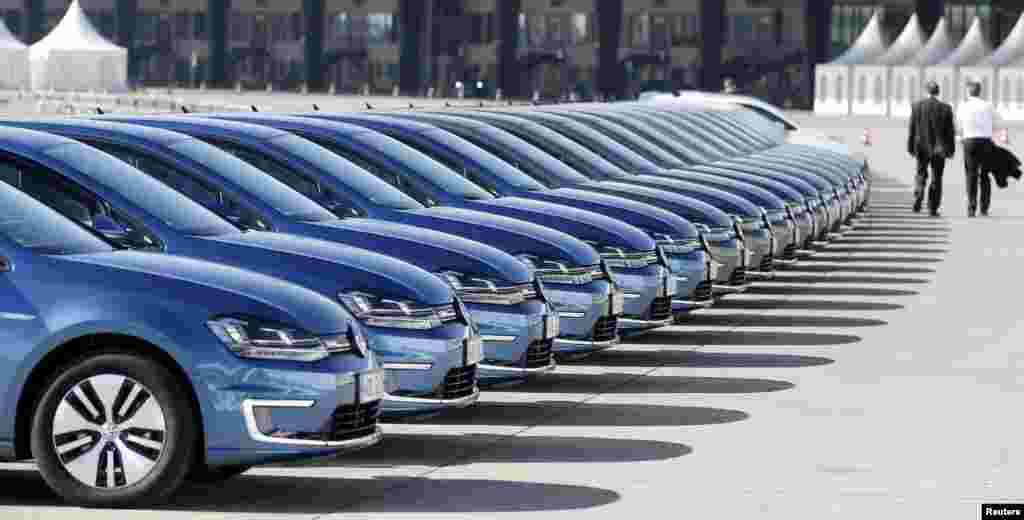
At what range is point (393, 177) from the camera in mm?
16562

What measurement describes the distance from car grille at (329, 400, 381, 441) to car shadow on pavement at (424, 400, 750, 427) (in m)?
2.87

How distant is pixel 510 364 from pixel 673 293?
3.71 m

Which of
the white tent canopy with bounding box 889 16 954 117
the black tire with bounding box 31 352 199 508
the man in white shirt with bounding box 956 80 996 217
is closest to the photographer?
the black tire with bounding box 31 352 199 508

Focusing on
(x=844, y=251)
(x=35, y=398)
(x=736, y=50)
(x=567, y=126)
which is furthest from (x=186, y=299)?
(x=736, y=50)

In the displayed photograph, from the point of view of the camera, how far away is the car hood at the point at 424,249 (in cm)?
1390

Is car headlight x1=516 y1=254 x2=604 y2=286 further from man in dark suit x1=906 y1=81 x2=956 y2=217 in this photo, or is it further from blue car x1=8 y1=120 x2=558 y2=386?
man in dark suit x1=906 y1=81 x2=956 y2=217

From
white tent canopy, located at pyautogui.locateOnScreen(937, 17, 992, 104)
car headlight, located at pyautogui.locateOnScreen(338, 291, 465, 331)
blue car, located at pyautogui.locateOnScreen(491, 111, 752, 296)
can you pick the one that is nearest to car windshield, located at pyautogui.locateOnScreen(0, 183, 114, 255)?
car headlight, located at pyautogui.locateOnScreen(338, 291, 465, 331)

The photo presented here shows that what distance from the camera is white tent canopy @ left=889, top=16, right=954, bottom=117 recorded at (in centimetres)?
9750

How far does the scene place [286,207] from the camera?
13867mm

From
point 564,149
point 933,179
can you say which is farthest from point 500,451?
point 933,179

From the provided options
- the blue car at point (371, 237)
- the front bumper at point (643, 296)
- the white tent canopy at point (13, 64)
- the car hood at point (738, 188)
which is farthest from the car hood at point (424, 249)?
the white tent canopy at point (13, 64)

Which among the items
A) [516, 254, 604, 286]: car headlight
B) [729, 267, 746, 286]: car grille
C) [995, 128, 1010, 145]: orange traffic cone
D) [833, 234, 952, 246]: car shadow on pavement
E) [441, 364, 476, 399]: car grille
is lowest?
[995, 128, 1010, 145]: orange traffic cone

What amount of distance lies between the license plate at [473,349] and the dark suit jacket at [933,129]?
2392 cm

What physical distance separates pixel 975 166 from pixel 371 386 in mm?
26878
